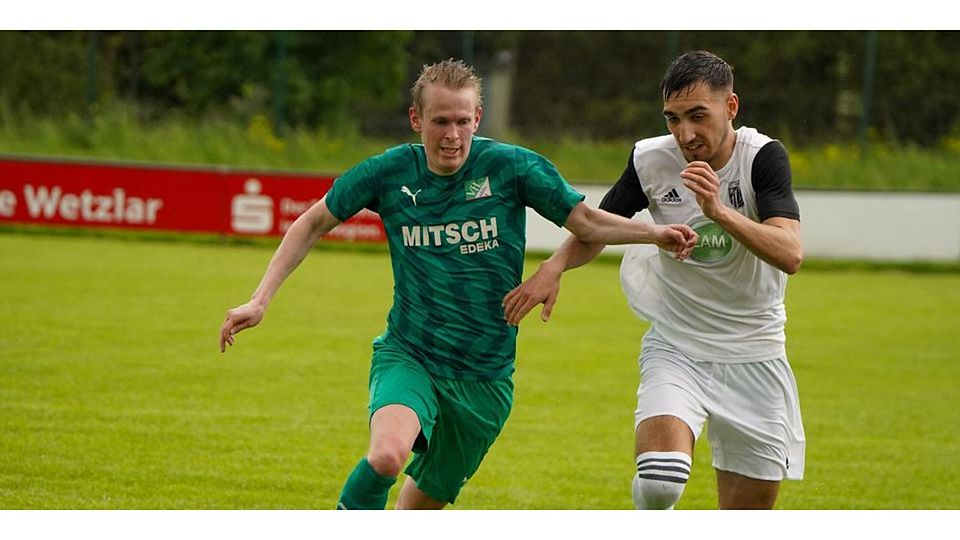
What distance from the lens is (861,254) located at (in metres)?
19.4

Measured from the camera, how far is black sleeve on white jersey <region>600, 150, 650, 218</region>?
5504 mm

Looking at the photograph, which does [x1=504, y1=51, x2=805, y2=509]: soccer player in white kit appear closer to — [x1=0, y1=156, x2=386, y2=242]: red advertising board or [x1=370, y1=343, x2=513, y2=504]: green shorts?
[x1=370, y1=343, x2=513, y2=504]: green shorts

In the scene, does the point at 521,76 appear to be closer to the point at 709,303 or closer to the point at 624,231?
the point at 709,303

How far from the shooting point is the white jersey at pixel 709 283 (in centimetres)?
532

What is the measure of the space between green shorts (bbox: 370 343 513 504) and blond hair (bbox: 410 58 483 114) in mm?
1003

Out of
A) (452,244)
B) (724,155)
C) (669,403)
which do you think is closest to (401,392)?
(452,244)

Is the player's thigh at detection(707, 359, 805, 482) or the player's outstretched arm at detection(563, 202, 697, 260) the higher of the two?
the player's outstretched arm at detection(563, 202, 697, 260)

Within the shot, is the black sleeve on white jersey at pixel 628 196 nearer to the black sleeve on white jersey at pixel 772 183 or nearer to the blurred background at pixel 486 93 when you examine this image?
the black sleeve on white jersey at pixel 772 183

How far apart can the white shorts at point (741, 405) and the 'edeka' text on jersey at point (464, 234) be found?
0.83 metres

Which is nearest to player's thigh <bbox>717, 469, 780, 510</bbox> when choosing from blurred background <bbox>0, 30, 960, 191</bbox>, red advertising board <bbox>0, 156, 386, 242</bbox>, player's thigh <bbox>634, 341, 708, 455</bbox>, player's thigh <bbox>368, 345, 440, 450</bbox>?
player's thigh <bbox>634, 341, 708, 455</bbox>

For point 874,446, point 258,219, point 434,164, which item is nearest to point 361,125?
point 258,219

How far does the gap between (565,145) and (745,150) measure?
1987 cm

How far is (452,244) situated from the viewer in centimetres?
526

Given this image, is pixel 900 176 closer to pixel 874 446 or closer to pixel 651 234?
pixel 874 446
